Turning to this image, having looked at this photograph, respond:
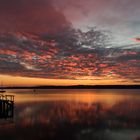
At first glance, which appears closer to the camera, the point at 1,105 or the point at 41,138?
the point at 41,138

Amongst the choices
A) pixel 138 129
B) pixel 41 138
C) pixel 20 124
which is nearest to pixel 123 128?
pixel 138 129

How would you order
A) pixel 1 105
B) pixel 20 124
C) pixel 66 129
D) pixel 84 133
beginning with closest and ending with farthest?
1. pixel 84 133
2. pixel 66 129
3. pixel 20 124
4. pixel 1 105

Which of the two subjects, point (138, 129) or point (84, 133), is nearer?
point (84, 133)

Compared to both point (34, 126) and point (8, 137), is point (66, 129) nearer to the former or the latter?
point (34, 126)

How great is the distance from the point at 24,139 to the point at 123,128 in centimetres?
1945

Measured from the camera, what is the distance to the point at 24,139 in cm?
3581

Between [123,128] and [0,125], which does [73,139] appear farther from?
[0,125]

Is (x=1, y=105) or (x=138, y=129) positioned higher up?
(x=1, y=105)

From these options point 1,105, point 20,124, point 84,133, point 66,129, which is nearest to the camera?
point 84,133

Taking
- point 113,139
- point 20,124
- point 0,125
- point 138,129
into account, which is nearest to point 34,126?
point 20,124

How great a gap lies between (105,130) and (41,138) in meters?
12.8

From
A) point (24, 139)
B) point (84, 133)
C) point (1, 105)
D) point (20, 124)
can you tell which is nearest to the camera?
point (24, 139)

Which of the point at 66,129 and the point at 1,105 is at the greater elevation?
the point at 1,105

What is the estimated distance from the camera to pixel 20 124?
4772 cm
